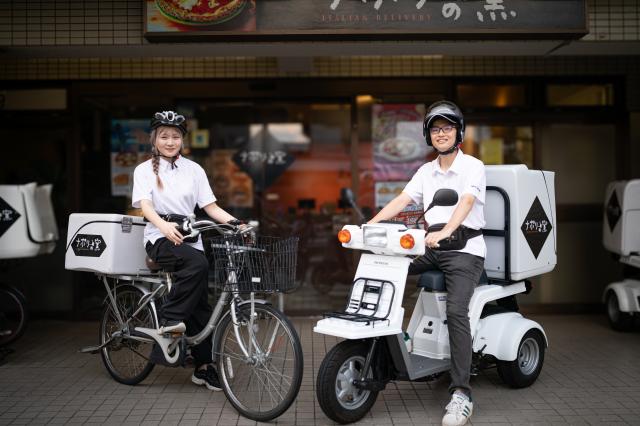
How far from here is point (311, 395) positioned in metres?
5.33

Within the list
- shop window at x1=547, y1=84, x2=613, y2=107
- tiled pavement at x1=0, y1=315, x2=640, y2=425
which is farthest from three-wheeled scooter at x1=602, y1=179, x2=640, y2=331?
shop window at x1=547, y1=84, x2=613, y2=107

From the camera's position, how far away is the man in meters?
4.74

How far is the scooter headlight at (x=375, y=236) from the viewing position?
463cm

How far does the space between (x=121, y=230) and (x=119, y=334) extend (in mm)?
836

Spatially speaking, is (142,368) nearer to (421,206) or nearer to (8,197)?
(8,197)

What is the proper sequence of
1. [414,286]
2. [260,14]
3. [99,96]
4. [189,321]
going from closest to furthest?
[189,321]
[414,286]
[260,14]
[99,96]

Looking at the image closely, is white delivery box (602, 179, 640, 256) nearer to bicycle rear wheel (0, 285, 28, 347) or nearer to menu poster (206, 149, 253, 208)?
menu poster (206, 149, 253, 208)

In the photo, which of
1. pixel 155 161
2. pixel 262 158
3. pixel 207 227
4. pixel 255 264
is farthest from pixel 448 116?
pixel 262 158

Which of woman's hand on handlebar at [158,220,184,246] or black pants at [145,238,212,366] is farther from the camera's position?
black pants at [145,238,212,366]

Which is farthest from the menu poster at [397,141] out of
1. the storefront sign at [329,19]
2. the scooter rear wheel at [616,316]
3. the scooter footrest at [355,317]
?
the scooter footrest at [355,317]

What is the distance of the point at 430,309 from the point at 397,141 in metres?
3.49

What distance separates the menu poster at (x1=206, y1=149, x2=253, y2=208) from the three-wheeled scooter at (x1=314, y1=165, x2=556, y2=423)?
3579mm

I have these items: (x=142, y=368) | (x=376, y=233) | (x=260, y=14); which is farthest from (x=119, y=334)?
(x=260, y=14)

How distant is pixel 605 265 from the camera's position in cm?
840
